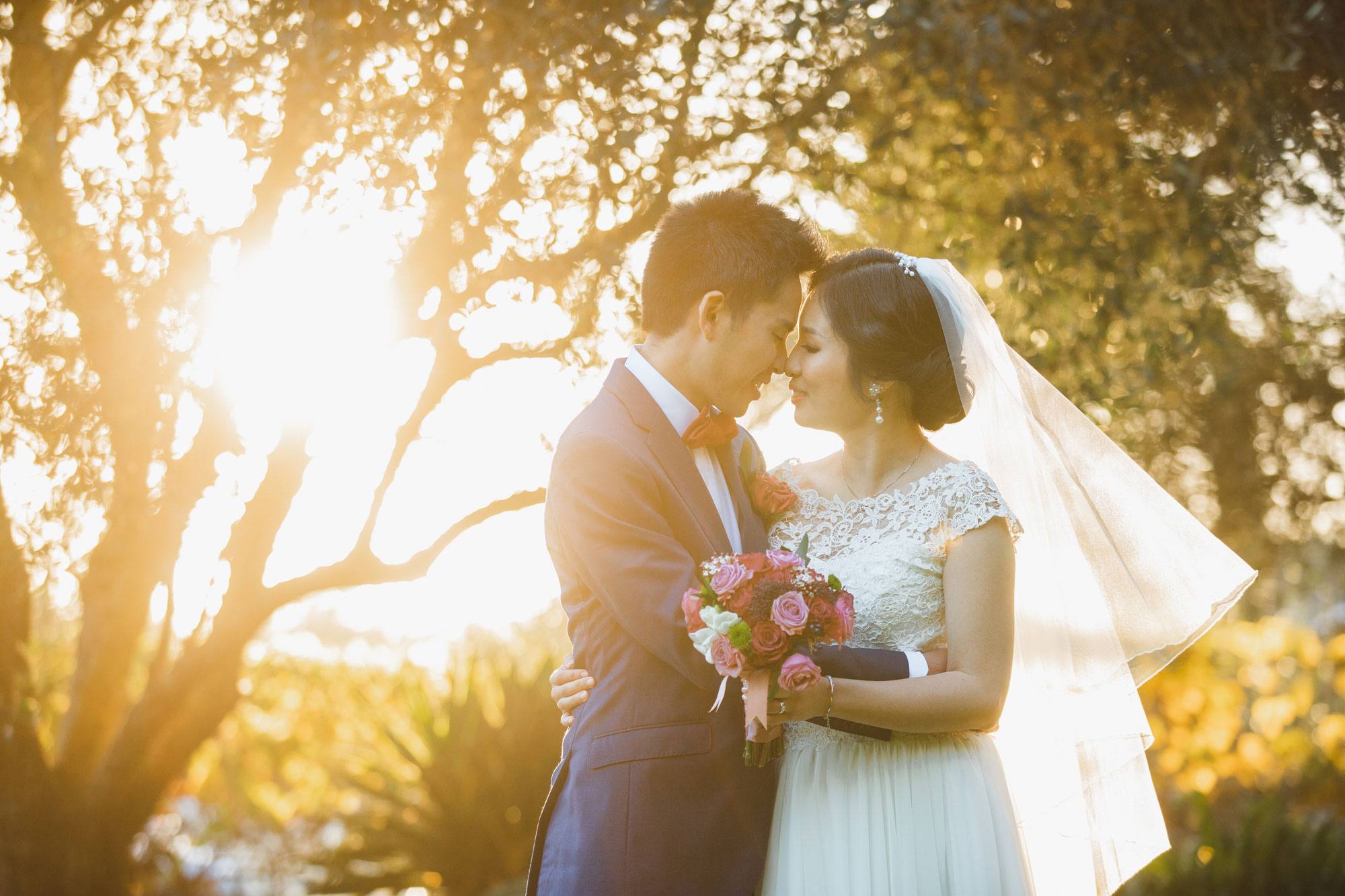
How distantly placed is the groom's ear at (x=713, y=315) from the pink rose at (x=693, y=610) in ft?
2.76

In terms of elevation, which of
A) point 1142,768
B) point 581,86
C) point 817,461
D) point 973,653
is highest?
point 581,86

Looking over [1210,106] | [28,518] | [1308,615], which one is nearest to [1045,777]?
[1210,106]

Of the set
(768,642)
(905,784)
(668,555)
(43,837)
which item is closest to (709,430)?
(668,555)

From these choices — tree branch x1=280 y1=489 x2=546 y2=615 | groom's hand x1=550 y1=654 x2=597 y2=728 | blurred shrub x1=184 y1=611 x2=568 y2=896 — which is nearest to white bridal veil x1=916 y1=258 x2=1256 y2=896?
groom's hand x1=550 y1=654 x2=597 y2=728

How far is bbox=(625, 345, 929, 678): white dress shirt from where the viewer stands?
2.63 meters

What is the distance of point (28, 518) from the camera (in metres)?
4.21

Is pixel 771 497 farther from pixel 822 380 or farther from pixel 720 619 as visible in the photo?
pixel 720 619

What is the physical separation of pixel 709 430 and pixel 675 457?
0.53 ft

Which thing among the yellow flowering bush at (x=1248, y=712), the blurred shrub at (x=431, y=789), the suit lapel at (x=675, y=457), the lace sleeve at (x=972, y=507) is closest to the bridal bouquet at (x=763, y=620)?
the suit lapel at (x=675, y=457)

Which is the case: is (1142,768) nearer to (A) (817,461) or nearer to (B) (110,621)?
(A) (817,461)

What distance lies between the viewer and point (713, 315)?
2.64 meters

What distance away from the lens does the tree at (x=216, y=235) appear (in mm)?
4000

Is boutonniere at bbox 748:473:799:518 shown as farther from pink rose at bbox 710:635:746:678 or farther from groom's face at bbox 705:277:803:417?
pink rose at bbox 710:635:746:678

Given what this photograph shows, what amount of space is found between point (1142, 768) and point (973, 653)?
0.66 meters
